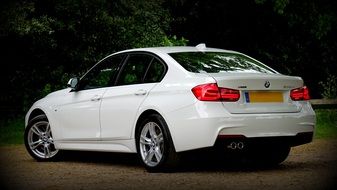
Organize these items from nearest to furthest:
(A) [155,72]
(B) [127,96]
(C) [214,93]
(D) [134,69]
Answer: (C) [214,93] < (A) [155,72] < (B) [127,96] < (D) [134,69]

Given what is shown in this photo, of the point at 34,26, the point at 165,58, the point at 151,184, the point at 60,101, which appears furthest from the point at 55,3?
the point at 151,184

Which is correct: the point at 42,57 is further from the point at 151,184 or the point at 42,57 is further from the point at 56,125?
the point at 151,184

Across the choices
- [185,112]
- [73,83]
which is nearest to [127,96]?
[185,112]

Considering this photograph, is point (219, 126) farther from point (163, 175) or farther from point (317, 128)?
point (317, 128)

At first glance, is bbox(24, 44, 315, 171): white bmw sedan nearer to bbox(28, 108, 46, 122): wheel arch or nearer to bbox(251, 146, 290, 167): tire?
bbox(251, 146, 290, 167): tire

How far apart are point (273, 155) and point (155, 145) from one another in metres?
1.73

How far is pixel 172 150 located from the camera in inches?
326

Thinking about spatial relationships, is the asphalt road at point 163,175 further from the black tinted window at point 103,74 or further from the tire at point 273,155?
the black tinted window at point 103,74

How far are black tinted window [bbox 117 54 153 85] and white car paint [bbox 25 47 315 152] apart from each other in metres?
0.11

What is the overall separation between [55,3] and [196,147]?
11.9m

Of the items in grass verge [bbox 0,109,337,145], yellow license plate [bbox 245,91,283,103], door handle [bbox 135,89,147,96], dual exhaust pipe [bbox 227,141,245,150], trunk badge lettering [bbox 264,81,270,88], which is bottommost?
grass verge [bbox 0,109,337,145]

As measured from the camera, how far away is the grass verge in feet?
47.1

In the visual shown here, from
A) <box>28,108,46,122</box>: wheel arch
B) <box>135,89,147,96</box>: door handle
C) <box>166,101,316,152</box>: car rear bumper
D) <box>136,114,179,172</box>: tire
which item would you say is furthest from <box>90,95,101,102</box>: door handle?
<box>166,101,316,152</box>: car rear bumper

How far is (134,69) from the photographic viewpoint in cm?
937
